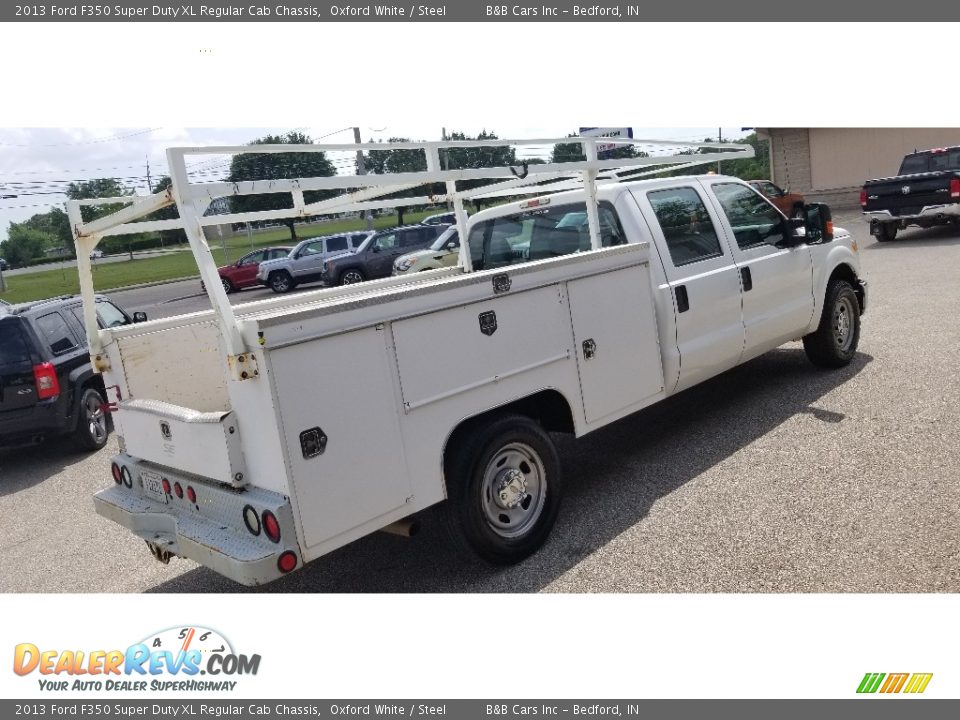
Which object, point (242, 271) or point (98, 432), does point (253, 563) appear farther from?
point (242, 271)

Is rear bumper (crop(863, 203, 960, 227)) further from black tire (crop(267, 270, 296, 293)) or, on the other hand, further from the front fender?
black tire (crop(267, 270, 296, 293))

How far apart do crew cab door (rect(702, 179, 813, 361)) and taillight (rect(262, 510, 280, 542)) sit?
402cm

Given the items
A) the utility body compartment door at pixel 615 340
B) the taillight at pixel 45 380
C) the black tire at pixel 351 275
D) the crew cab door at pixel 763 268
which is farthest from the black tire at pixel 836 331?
the black tire at pixel 351 275

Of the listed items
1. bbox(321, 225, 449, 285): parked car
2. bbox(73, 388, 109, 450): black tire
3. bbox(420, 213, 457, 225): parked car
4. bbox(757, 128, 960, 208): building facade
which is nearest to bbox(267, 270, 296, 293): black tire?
bbox(321, 225, 449, 285): parked car

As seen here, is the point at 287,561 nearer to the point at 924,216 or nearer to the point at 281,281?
the point at 924,216

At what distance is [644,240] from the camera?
5328 millimetres

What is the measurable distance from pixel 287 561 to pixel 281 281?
25.1 meters

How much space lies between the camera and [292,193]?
390cm

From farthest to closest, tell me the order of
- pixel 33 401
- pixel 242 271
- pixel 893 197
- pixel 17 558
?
pixel 242 271 → pixel 893 197 → pixel 33 401 → pixel 17 558

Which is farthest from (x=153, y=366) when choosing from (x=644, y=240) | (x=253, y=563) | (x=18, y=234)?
(x=18, y=234)

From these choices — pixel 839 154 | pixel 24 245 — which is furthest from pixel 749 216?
pixel 24 245

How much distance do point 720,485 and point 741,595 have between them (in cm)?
136

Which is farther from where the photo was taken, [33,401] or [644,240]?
[33,401]

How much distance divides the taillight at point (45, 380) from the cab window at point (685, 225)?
5.66 m
